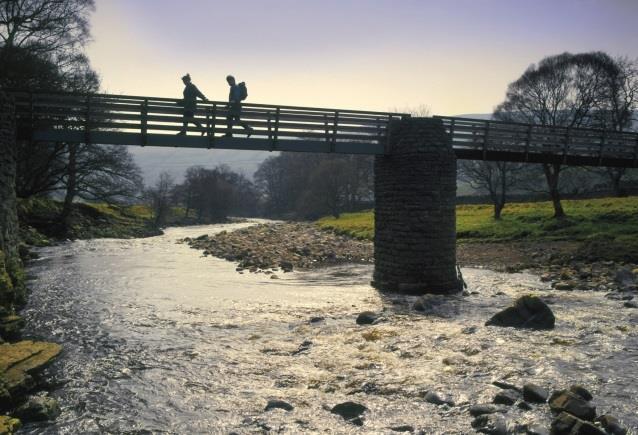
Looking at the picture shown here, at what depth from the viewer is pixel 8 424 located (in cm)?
605

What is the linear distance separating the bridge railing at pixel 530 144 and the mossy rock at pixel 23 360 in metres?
13.5

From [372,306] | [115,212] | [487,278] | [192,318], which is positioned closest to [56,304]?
[192,318]

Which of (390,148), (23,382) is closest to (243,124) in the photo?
(390,148)

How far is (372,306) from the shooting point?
13727mm

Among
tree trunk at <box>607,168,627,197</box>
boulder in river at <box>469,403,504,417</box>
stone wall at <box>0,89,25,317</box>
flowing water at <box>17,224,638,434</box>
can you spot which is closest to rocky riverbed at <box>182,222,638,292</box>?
flowing water at <box>17,224,638,434</box>

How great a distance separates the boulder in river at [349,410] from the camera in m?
6.68

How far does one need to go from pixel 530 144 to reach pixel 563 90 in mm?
17915

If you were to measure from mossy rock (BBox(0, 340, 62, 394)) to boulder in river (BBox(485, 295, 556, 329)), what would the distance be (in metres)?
9.43

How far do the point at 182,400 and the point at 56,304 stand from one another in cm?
808

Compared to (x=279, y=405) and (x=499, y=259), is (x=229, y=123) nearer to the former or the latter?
(x=279, y=405)

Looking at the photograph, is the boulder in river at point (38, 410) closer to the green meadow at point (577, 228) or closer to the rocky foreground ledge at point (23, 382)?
the rocky foreground ledge at point (23, 382)

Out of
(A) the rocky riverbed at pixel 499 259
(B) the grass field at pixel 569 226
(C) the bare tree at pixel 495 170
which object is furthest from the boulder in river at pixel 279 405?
(C) the bare tree at pixel 495 170

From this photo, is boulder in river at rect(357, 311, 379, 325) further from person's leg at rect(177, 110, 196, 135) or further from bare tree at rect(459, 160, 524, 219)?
bare tree at rect(459, 160, 524, 219)

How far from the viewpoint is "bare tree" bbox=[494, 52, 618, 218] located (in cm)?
3331
